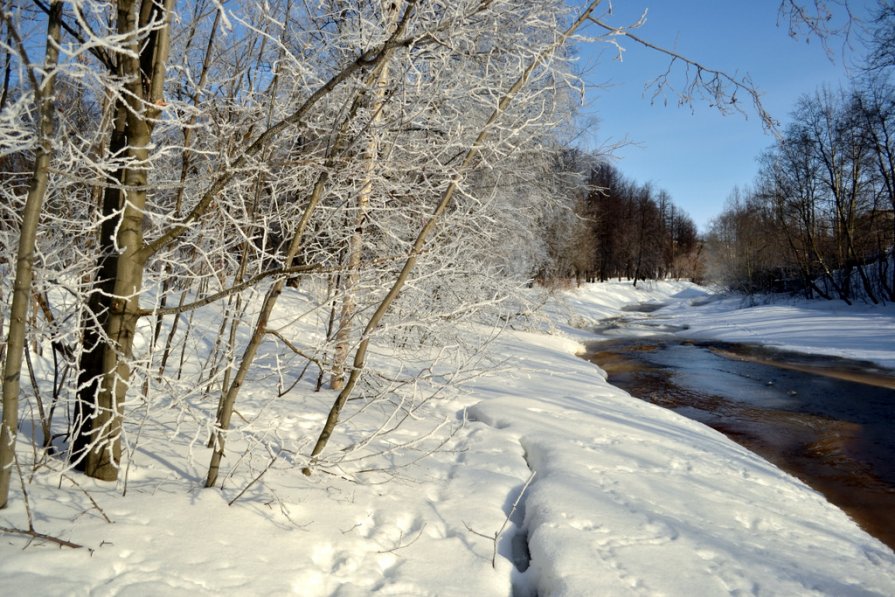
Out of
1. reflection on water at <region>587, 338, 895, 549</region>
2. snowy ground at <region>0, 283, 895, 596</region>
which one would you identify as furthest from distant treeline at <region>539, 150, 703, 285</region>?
snowy ground at <region>0, 283, 895, 596</region>

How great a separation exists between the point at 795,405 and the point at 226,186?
9361 millimetres

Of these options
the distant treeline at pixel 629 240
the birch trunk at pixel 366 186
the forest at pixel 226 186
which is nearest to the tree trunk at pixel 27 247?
the forest at pixel 226 186

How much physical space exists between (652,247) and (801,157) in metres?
27.5

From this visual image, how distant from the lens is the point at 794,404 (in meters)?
8.80

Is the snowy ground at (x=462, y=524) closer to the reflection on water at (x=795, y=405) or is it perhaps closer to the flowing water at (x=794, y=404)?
the flowing water at (x=794, y=404)

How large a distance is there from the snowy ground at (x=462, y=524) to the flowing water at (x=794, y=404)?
1053 millimetres

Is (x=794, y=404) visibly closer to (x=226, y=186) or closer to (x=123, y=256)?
(x=226, y=186)

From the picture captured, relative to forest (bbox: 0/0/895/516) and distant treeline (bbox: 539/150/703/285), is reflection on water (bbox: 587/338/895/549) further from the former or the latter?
distant treeline (bbox: 539/150/703/285)

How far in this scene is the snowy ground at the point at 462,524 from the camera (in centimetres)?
212

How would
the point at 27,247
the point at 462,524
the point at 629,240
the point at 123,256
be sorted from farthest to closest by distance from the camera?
the point at 629,240 < the point at 462,524 < the point at 123,256 < the point at 27,247

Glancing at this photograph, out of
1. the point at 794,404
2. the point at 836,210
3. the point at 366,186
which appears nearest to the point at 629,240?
the point at 836,210

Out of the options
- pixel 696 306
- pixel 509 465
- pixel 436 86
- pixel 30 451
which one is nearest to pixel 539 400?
pixel 509 465

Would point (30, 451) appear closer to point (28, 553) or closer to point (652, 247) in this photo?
point (28, 553)

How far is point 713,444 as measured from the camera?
557cm
